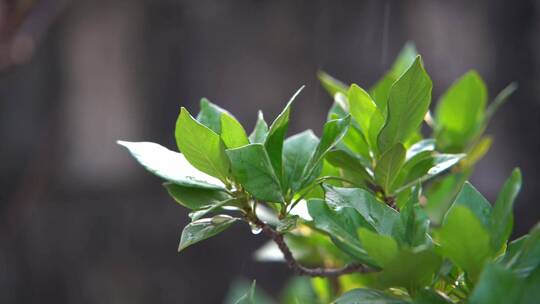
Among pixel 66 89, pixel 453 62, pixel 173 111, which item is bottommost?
pixel 453 62

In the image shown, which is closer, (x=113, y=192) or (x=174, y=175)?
(x=174, y=175)

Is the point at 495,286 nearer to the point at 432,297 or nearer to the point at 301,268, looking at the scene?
the point at 432,297

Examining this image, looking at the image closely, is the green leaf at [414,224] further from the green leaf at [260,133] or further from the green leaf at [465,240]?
the green leaf at [260,133]

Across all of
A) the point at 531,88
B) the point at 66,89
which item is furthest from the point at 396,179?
the point at 66,89

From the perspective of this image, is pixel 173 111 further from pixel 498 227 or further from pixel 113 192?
pixel 498 227

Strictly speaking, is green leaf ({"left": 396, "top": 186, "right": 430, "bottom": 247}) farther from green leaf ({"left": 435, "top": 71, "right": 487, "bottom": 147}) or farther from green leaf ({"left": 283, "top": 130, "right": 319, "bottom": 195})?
green leaf ({"left": 435, "top": 71, "right": 487, "bottom": 147})
